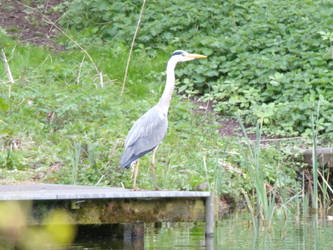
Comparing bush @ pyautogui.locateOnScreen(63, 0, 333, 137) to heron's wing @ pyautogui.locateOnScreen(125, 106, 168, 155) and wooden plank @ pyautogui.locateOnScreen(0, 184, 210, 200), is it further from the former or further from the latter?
wooden plank @ pyautogui.locateOnScreen(0, 184, 210, 200)

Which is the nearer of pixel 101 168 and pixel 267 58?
pixel 101 168

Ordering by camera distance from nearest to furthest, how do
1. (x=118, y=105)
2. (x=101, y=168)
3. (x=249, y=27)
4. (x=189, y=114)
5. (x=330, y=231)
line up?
(x=330, y=231)
(x=101, y=168)
(x=118, y=105)
(x=189, y=114)
(x=249, y=27)

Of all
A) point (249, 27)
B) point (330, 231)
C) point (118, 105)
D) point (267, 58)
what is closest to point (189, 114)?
point (118, 105)

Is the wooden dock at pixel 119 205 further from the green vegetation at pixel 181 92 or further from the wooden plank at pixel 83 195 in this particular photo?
the green vegetation at pixel 181 92

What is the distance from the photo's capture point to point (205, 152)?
8867 mm

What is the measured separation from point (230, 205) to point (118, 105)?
7.99 feet

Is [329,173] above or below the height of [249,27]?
below

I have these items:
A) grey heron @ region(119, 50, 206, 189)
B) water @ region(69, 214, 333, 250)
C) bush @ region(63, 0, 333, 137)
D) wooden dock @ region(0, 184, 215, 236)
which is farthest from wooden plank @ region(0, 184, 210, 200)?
bush @ region(63, 0, 333, 137)

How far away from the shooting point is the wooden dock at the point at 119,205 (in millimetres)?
4461

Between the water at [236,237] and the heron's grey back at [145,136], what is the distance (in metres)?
0.70

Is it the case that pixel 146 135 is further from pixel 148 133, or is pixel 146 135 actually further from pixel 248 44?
pixel 248 44

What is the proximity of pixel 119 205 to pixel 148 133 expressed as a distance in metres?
1.41

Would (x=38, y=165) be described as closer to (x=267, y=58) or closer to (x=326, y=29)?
(x=267, y=58)

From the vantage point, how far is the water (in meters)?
5.43
